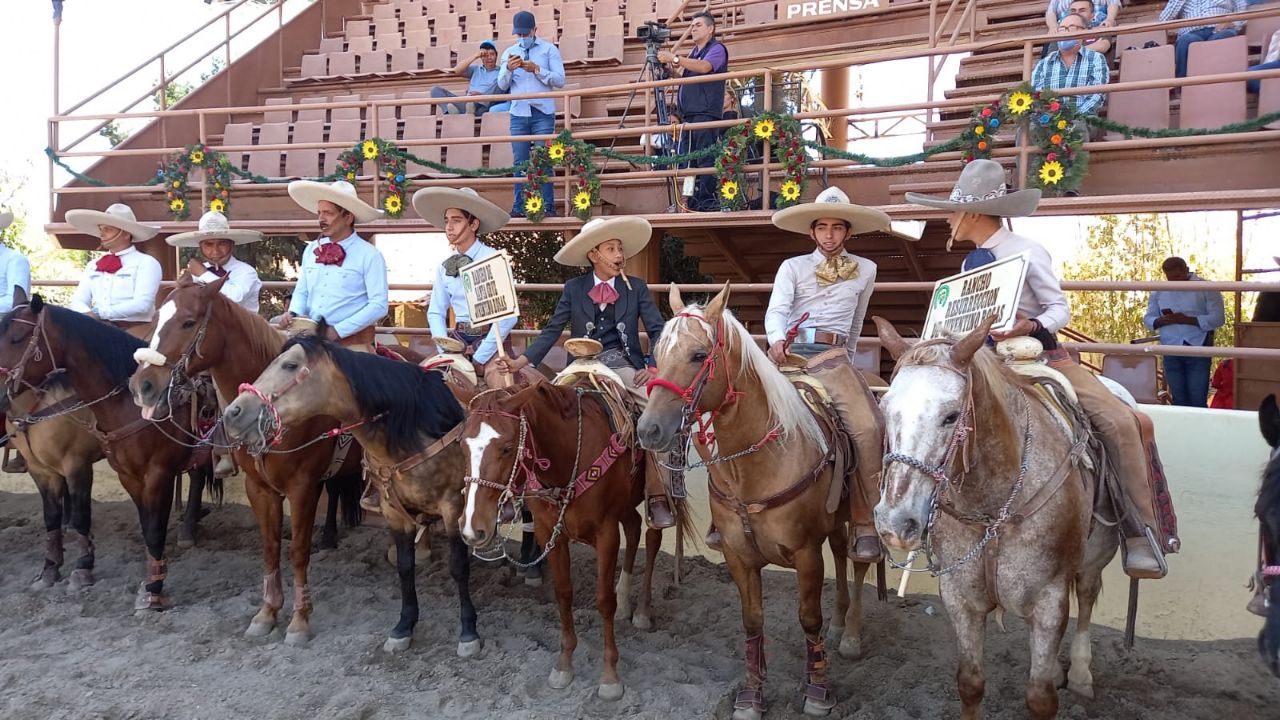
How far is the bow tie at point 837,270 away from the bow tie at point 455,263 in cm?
234

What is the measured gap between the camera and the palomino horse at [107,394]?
5242 millimetres

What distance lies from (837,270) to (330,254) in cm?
334

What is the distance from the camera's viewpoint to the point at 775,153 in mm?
6770

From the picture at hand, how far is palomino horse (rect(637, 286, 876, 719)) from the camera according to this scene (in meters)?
3.31

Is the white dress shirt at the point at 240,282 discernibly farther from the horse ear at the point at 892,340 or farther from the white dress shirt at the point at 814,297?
the horse ear at the point at 892,340

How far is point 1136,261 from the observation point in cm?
1170

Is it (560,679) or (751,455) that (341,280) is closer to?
(560,679)

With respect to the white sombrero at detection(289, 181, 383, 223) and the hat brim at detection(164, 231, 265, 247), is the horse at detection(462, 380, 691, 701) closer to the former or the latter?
the white sombrero at detection(289, 181, 383, 223)

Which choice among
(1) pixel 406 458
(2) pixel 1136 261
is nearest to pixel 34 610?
(1) pixel 406 458

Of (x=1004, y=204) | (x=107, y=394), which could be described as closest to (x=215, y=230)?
(x=107, y=394)

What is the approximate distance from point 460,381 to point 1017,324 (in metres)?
3.09

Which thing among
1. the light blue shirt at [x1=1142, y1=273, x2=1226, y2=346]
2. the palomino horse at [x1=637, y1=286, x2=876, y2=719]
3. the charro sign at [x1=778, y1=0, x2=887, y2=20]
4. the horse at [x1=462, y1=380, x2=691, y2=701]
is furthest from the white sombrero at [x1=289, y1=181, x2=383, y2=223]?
the charro sign at [x1=778, y1=0, x2=887, y2=20]

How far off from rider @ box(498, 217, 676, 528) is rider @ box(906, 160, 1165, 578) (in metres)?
1.74

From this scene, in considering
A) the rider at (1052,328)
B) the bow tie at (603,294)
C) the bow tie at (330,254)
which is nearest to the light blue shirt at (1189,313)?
the rider at (1052,328)
